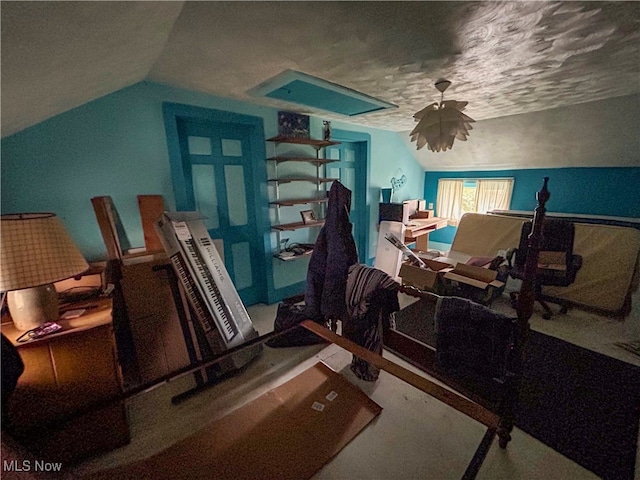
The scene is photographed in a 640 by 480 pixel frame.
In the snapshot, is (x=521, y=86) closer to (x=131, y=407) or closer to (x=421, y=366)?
(x=421, y=366)

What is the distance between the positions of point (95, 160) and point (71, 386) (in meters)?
1.55

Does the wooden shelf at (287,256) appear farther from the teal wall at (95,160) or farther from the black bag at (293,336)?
the teal wall at (95,160)

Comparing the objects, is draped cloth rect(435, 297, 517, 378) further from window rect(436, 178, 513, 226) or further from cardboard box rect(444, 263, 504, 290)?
window rect(436, 178, 513, 226)

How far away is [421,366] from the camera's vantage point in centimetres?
174

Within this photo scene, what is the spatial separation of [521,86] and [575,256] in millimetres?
1945

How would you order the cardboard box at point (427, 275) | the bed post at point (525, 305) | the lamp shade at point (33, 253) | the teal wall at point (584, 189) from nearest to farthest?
1. the lamp shade at point (33, 253)
2. the bed post at point (525, 305)
3. the cardboard box at point (427, 275)
4. the teal wall at point (584, 189)

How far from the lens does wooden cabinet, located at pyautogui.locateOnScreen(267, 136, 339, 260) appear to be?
295 cm

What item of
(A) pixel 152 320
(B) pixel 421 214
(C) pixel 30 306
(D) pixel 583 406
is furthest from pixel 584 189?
(C) pixel 30 306

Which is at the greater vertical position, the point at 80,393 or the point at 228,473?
the point at 80,393

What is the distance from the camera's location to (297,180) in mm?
3109

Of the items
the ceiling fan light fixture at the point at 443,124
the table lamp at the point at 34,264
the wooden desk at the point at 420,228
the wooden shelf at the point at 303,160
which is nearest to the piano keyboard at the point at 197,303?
the table lamp at the point at 34,264

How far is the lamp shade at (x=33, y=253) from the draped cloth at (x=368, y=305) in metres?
1.56

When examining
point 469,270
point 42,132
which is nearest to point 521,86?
point 469,270

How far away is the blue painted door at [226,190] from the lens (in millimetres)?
2529
